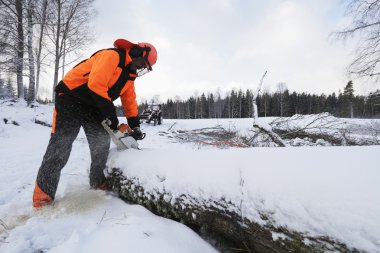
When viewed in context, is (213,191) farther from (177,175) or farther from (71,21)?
(71,21)

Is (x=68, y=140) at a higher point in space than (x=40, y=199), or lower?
higher

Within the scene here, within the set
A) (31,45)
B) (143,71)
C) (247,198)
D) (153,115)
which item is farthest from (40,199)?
(31,45)

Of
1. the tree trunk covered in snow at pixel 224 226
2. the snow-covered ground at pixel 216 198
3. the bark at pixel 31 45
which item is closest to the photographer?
the snow-covered ground at pixel 216 198

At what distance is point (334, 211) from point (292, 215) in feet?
0.60

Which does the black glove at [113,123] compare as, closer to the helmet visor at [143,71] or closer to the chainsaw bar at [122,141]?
the chainsaw bar at [122,141]

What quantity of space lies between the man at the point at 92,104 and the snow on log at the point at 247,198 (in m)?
0.68

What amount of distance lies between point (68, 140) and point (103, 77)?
73 centimetres

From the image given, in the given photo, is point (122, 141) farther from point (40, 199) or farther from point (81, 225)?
point (81, 225)

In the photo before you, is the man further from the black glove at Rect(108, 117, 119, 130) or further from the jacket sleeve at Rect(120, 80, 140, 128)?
the jacket sleeve at Rect(120, 80, 140, 128)

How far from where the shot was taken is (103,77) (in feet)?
7.04

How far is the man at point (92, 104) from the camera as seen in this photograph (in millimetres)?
2170

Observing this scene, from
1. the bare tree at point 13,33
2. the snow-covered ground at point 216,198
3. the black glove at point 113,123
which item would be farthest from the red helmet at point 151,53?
the bare tree at point 13,33

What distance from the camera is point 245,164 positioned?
143 centimetres

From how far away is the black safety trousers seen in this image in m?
2.24
